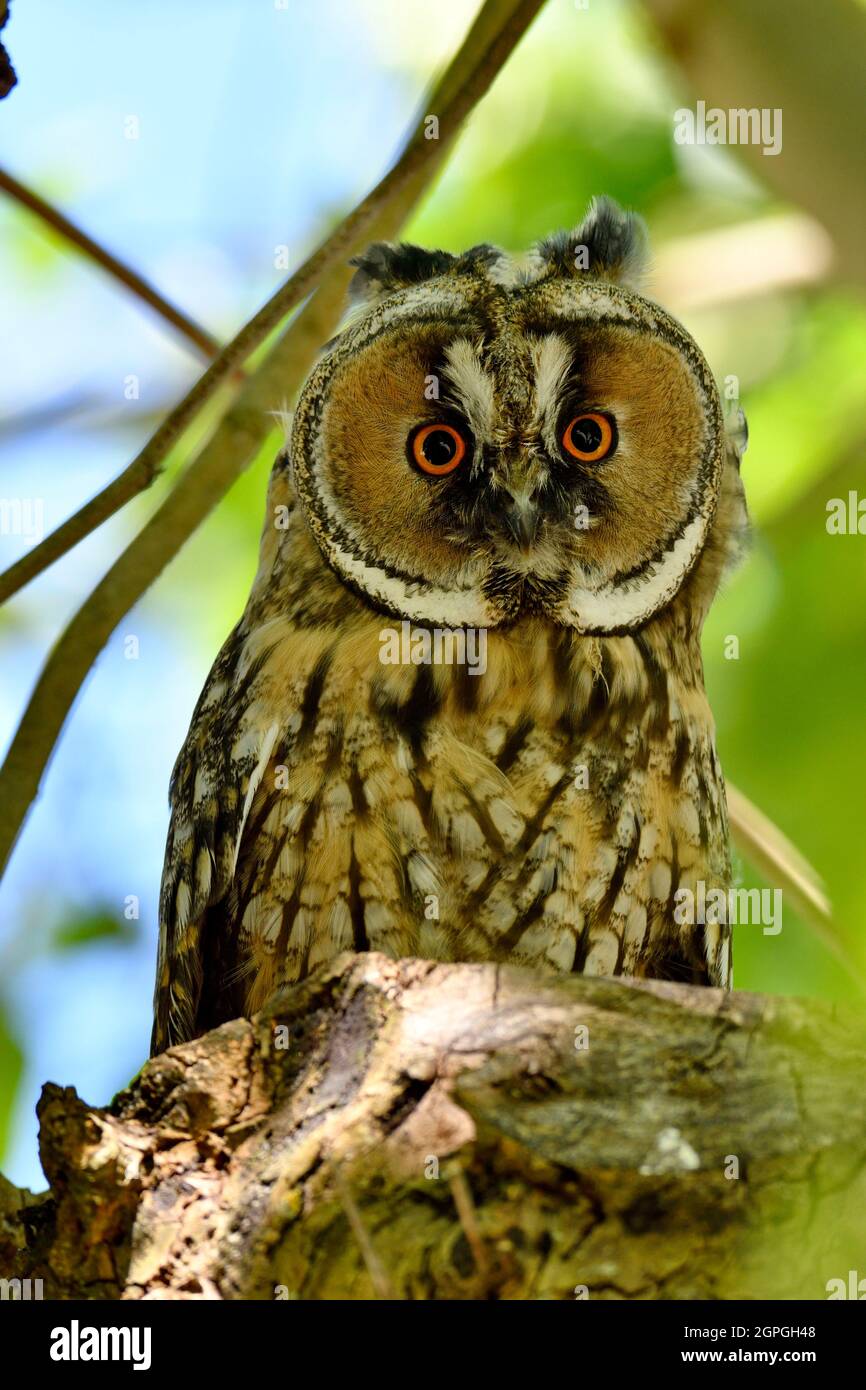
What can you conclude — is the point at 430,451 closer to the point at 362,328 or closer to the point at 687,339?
the point at 362,328

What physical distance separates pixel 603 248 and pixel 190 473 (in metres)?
1.18

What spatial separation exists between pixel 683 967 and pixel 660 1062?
122 cm

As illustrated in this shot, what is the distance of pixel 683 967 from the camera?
3500 millimetres

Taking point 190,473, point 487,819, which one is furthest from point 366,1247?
point 190,473

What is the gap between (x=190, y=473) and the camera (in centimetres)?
368

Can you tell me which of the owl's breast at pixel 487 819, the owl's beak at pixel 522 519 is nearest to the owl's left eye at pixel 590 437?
the owl's beak at pixel 522 519

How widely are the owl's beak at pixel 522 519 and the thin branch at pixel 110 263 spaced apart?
3.99 feet

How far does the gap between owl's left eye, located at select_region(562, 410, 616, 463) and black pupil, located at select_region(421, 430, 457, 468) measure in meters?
0.26

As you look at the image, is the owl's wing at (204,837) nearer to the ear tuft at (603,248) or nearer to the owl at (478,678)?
the owl at (478,678)

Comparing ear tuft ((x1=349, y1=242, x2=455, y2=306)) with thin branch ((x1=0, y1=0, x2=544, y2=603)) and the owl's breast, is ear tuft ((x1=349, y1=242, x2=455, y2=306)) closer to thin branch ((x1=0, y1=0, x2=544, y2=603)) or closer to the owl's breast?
thin branch ((x1=0, y1=0, x2=544, y2=603))

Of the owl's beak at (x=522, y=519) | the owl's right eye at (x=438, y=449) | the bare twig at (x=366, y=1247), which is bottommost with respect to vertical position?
the bare twig at (x=366, y=1247)

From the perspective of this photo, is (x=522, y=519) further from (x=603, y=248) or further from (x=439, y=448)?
(x=603, y=248)

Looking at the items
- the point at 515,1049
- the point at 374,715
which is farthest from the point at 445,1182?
the point at 374,715

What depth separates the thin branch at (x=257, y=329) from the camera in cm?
323
